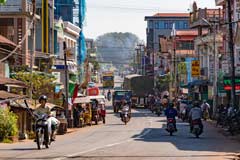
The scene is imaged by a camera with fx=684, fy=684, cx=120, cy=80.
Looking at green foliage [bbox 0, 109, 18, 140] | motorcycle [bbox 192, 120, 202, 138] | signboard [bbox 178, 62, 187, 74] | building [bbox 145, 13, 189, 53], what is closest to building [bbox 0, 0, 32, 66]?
green foliage [bbox 0, 109, 18, 140]

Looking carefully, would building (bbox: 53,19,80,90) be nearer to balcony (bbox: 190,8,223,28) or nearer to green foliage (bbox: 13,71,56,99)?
green foliage (bbox: 13,71,56,99)

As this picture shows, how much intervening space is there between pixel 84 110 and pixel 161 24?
373 ft

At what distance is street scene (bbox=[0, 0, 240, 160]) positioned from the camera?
2333 cm

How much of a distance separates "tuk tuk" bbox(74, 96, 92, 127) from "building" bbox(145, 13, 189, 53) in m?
107

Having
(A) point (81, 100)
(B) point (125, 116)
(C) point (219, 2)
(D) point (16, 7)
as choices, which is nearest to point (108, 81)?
(C) point (219, 2)

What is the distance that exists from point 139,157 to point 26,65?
31645 millimetres

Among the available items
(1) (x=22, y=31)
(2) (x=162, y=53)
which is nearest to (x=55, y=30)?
(1) (x=22, y=31)

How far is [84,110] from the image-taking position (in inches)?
2000

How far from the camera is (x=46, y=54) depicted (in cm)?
5584

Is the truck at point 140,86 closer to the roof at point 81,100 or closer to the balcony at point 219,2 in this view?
the balcony at point 219,2

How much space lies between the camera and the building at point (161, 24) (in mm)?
159625

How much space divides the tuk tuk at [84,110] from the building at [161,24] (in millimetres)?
106929

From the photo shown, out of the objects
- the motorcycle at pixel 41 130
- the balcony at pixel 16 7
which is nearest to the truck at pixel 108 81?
the balcony at pixel 16 7

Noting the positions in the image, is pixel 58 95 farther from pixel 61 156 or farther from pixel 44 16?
pixel 61 156
